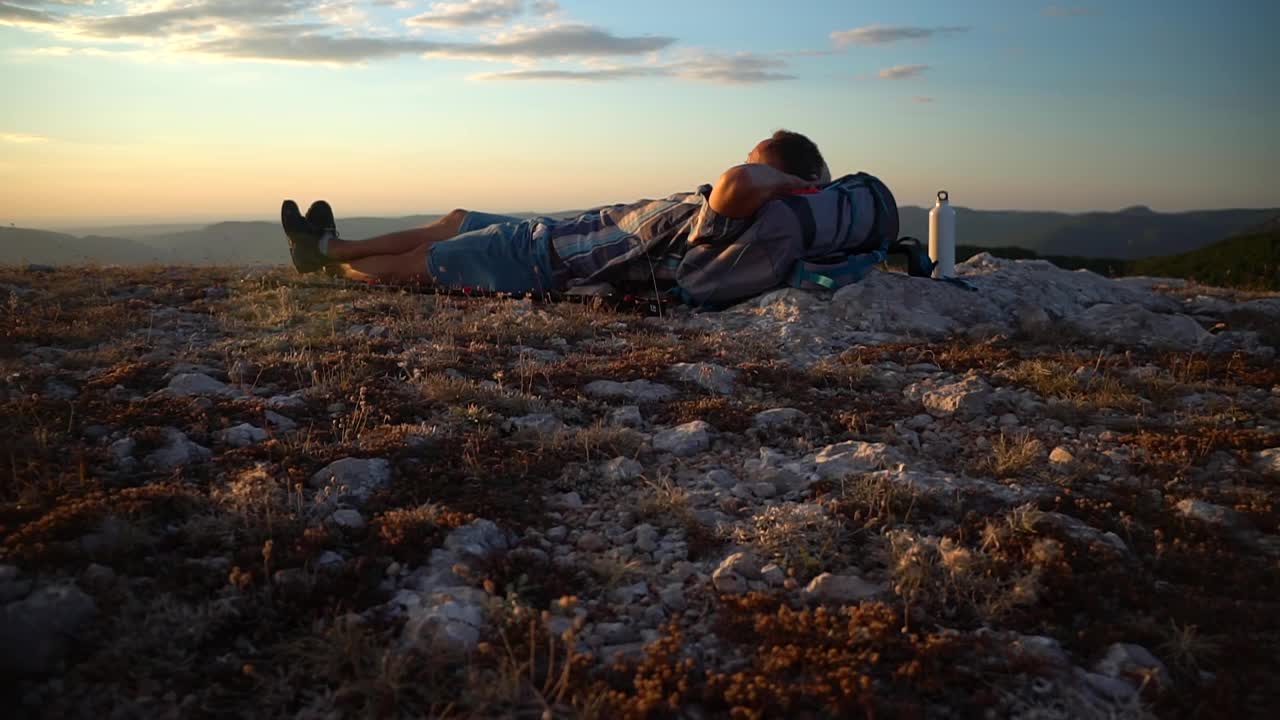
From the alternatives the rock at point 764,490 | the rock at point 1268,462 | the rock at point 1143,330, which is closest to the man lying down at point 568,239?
the rock at point 1143,330

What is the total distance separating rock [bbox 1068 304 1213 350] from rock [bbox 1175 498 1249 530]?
3.08 metres

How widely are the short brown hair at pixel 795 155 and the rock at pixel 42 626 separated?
630 centimetres

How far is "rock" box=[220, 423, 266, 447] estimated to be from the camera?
3396 millimetres

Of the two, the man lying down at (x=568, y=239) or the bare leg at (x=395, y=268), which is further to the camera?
the bare leg at (x=395, y=268)

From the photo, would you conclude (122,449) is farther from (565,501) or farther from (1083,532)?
(1083,532)

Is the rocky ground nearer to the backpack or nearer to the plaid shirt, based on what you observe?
the backpack

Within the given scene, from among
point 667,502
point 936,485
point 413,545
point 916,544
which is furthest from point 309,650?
point 936,485

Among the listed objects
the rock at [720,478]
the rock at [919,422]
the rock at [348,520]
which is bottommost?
the rock at [720,478]

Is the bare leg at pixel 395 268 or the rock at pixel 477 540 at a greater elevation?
the bare leg at pixel 395 268

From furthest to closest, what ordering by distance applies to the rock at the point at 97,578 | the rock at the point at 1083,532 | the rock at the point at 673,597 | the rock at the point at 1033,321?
1. the rock at the point at 1033,321
2. the rock at the point at 1083,532
3. the rock at the point at 673,597
4. the rock at the point at 97,578

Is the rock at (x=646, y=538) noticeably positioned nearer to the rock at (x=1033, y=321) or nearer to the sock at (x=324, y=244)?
the rock at (x=1033, y=321)

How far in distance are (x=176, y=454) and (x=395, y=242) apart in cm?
559

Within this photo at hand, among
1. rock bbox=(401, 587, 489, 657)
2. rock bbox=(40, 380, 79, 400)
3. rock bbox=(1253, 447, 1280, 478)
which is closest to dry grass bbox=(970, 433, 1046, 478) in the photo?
rock bbox=(1253, 447, 1280, 478)

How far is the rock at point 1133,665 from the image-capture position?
203cm
